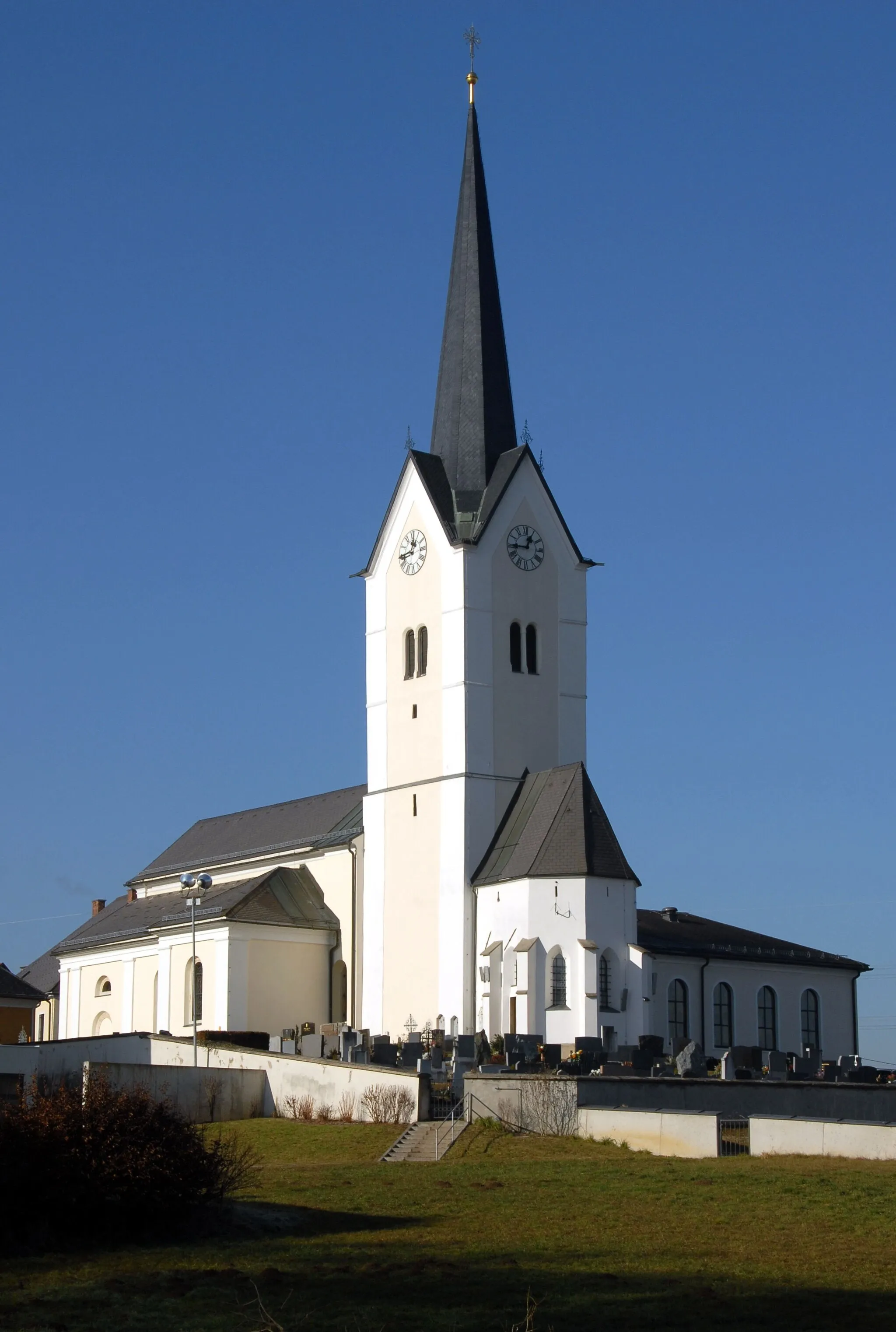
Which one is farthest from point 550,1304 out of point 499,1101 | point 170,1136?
point 499,1101

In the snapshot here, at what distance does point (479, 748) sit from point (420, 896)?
541cm

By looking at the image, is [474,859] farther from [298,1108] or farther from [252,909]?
[298,1108]

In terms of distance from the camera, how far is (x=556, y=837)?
190 feet

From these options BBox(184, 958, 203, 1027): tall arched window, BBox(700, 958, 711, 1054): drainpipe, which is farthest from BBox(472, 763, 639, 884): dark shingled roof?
BBox(184, 958, 203, 1027): tall arched window

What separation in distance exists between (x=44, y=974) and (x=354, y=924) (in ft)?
105

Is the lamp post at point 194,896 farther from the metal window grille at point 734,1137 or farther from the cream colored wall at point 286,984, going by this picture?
the metal window grille at point 734,1137

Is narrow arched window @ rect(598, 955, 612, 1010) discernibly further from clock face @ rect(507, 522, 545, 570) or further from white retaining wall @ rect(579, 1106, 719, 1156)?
white retaining wall @ rect(579, 1106, 719, 1156)

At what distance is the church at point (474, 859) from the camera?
57094 mm

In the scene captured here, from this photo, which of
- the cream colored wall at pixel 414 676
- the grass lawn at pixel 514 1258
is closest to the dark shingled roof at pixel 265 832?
the cream colored wall at pixel 414 676

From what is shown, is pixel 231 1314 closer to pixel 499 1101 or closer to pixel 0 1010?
pixel 499 1101

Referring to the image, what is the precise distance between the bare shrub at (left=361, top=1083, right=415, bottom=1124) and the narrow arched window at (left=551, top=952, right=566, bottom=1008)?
483 inches

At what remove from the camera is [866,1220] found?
2706cm

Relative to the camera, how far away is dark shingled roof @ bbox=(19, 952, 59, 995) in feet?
298

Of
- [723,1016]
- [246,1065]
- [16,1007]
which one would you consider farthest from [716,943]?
[16,1007]
